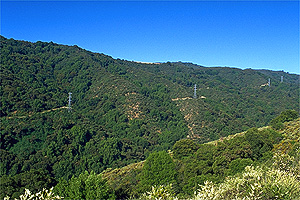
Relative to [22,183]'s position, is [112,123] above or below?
above

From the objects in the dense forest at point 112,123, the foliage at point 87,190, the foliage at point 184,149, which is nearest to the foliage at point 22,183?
the dense forest at point 112,123

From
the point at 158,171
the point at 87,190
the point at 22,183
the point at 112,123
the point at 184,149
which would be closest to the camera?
the point at 87,190

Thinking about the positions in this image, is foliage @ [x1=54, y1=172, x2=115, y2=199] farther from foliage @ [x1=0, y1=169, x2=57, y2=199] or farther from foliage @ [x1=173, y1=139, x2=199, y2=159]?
foliage @ [x1=173, y1=139, x2=199, y2=159]

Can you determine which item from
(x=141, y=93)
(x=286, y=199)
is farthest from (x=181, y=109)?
(x=286, y=199)

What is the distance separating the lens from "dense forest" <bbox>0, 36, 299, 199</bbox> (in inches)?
1069

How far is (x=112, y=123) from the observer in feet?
222

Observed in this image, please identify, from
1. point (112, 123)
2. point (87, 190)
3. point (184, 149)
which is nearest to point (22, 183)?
point (87, 190)

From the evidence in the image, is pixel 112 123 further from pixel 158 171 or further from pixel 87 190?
pixel 87 190

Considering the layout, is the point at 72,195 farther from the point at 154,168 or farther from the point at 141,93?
the point at 141,93

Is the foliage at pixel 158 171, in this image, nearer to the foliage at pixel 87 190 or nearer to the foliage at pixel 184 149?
the foliage at pixel 184 149

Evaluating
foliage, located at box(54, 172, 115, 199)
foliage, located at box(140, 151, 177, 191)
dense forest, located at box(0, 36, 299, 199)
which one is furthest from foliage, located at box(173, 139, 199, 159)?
foliage, located at box(54, 172, 115, 199)

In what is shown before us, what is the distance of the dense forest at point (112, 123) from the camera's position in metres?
27.2

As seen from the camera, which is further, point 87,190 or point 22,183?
point 22,183

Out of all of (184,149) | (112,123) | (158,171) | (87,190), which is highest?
(112,123)
